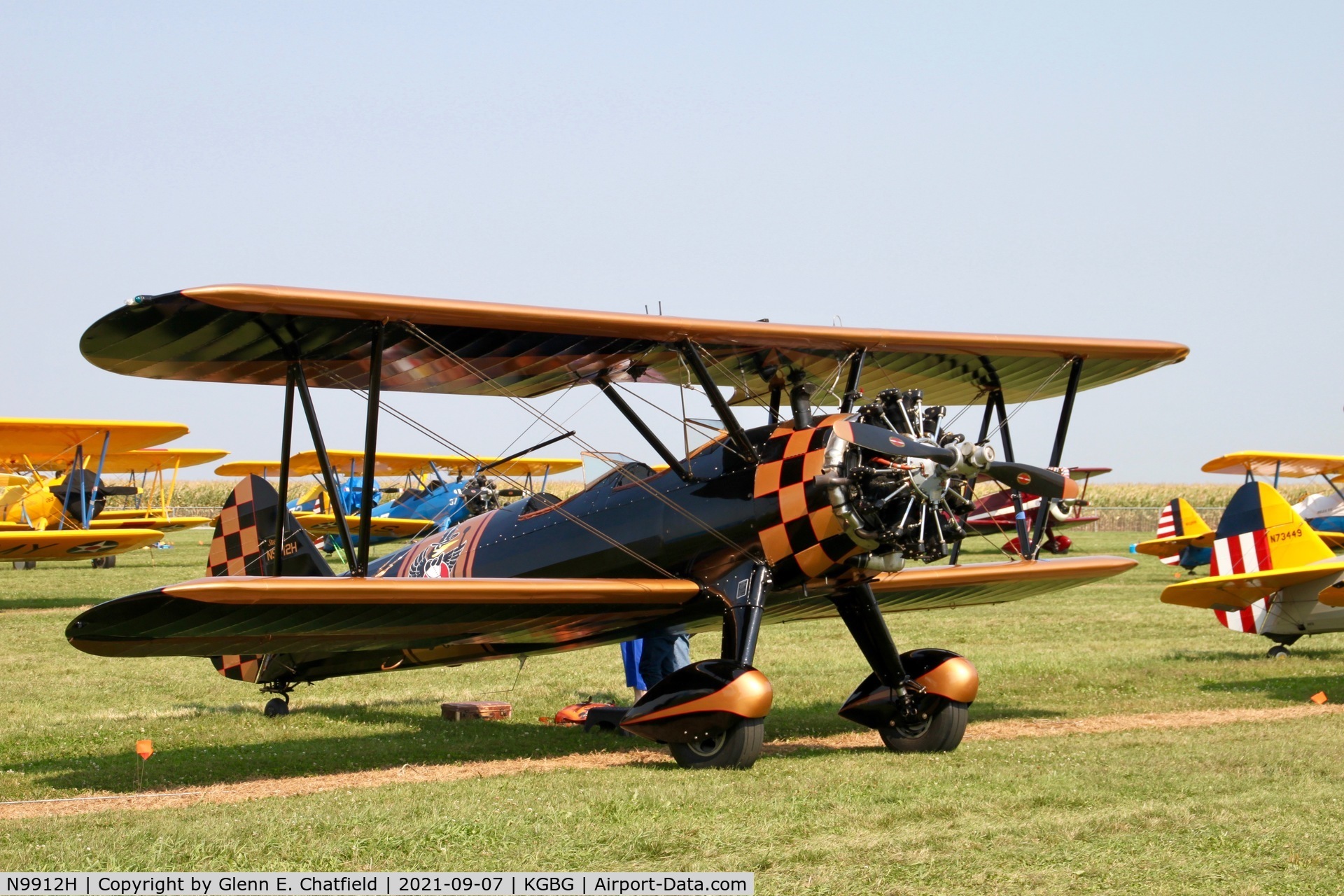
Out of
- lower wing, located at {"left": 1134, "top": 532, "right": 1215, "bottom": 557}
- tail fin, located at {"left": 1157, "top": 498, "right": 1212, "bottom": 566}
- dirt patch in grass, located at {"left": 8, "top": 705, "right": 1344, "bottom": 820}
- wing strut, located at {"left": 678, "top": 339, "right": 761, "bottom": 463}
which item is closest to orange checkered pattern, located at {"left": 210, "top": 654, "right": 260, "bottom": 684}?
dirt patch in grass, located at {"left": 8, "top": 705, "right": 1344, "bottom": 820}

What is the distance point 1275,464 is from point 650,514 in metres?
19.3

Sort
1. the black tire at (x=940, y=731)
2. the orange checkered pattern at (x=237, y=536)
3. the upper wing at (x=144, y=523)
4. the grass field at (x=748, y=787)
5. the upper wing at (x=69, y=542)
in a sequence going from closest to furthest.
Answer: the grass field at (x=748, y=787), the black tire at (x=940, y=731), the orange checkered pattern at (x=237, y=536), the upper wing at (x=69, y=542), the upper wing at (x=144, y=523)

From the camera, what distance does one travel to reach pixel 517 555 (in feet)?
29.5

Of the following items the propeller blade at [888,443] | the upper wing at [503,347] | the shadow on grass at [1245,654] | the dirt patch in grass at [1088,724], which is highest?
the upper wing at [503,347]

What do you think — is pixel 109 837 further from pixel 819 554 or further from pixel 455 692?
pixel 455 692

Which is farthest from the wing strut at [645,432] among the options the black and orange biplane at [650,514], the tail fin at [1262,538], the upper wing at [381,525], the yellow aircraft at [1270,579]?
the upper wing at [381,525]

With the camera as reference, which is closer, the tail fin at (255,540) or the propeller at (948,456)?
the propeller at (948,456)

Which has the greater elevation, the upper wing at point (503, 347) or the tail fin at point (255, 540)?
the upper wing at point (503, 347)

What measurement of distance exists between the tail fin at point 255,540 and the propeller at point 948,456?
4670mm

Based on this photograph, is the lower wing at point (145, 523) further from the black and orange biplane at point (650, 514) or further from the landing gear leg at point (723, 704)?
the landing gear leg at point (723, 704)

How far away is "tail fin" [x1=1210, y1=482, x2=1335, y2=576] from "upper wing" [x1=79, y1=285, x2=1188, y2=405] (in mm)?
4133

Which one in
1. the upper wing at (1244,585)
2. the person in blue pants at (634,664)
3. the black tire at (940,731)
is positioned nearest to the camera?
the black tire at (940,731)

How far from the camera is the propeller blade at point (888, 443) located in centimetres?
712

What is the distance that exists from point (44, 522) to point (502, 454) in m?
19.1
